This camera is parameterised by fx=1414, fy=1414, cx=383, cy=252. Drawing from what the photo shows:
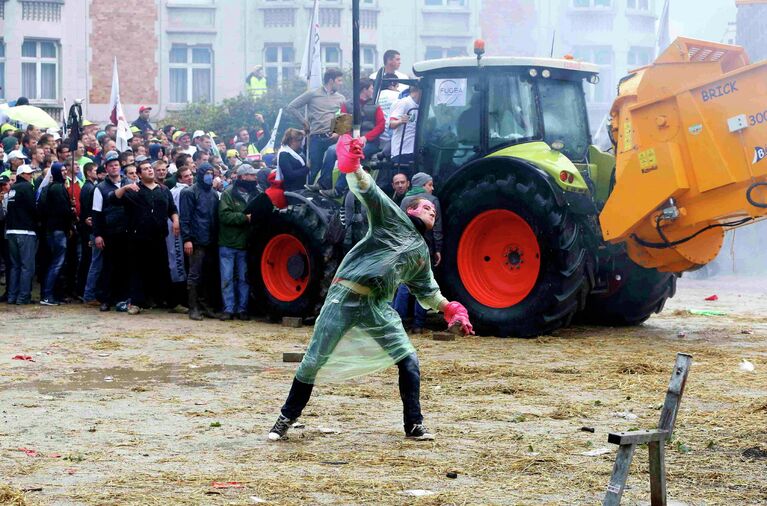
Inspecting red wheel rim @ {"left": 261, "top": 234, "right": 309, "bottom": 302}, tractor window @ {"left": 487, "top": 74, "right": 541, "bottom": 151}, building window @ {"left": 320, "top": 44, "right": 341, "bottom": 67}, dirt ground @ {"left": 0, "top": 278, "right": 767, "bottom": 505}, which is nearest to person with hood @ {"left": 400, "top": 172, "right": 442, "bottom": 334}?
dirt ground @ {"left": 0, "top": 278, "right": 767, "bottom": 505}

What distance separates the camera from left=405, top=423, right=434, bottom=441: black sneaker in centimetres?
861

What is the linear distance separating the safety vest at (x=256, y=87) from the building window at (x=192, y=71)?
7.38 m

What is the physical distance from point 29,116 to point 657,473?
731 inches

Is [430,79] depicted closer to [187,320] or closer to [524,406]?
[187,320]

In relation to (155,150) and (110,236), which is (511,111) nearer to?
(110,236)

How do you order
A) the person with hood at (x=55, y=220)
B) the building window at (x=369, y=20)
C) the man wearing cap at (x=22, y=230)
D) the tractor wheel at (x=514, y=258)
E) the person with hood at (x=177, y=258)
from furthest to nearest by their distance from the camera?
the building window at (x=369, y=20) → the person with hood at (x=55, y=220) → the man wearing cap at (x=22, y=230) → the person with hood at (x=177, y=258) → the tractor wheel at (x=514, y=258)

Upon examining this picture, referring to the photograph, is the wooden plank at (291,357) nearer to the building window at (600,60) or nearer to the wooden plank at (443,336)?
the wooden plank at (443,336)

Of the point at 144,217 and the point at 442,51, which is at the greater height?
the point at 442,51

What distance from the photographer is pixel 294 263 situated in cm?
1593

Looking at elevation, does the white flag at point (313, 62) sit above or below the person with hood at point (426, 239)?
above

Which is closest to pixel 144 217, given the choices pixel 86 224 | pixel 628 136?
pixel 86 224

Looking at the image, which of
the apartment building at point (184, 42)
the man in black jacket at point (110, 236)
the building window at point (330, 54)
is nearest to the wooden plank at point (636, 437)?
the man in black jacket at point (110, 236)

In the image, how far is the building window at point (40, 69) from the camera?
40438 millimetres

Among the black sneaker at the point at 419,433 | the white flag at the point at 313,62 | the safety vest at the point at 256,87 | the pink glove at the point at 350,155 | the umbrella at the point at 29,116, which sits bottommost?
the black sneaker at the point at 419,433
